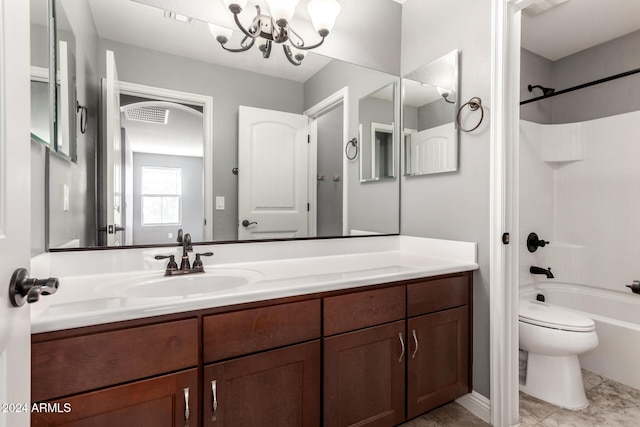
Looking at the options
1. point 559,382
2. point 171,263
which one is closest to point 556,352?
point 559,382

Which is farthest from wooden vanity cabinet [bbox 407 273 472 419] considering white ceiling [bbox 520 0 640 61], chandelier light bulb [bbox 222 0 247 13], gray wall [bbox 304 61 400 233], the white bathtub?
white ceiling [bbox 520 0 640 61]

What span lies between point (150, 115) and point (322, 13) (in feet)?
3.24

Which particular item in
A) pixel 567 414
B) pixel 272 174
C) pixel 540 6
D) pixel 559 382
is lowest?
pixel 567 414

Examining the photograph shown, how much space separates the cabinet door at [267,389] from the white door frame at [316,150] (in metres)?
0.78

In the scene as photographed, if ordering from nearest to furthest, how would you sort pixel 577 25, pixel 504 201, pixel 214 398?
pixel 214 398 < pixel 504 201 < pixel 577 25

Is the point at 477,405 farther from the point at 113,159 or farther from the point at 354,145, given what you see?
the point at 113,159

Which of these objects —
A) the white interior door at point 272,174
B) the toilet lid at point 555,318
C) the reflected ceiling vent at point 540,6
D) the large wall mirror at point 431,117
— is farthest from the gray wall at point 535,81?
the white interior door at point 272,174

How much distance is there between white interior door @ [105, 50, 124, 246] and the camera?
1333mm

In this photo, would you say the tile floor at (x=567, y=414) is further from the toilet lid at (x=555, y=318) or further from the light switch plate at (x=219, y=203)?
the light switch plate at (x=219, y=203)

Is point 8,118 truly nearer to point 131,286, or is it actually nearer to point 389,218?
point 131,286

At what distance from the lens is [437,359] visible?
1573 millimetres

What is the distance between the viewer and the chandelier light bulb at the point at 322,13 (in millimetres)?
1618

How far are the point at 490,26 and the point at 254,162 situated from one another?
138cm

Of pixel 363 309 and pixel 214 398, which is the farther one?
pixel 363 309
